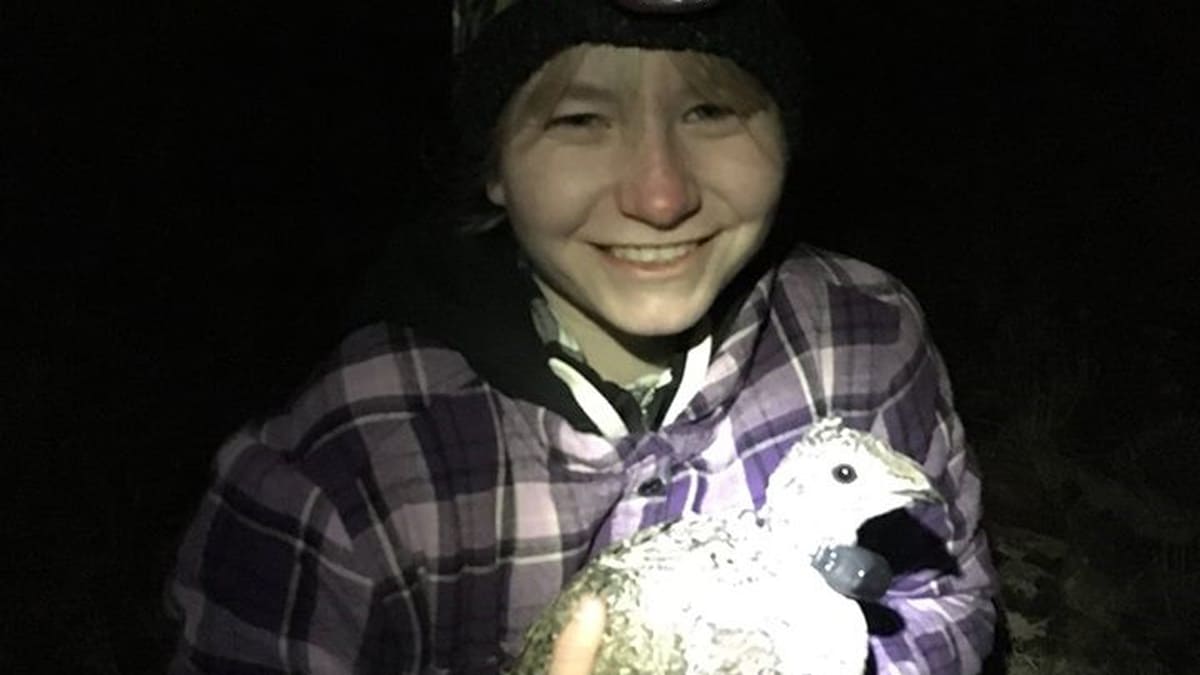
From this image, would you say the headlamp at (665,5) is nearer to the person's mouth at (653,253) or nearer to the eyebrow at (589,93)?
the eyebrow at (589,93)

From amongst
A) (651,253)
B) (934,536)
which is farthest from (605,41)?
(934,536)

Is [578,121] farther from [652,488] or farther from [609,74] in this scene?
[652,488]

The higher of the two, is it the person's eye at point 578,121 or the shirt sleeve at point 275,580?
the person's eye at point 578,121

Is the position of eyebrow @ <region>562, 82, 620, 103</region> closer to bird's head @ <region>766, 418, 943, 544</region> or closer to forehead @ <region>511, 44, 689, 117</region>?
forehead @ <region>511, 44, 689, 117</region>

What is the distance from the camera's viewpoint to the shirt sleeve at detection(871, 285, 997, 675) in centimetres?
212

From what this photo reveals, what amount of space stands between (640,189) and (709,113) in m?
0.14

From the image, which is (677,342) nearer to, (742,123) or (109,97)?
(742,123)

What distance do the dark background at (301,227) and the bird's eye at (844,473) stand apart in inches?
79.2

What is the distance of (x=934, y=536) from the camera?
2.22m

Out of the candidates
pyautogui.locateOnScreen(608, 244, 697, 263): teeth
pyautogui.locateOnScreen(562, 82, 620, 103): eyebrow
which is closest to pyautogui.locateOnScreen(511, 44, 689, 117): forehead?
pyautogui.locateOnScreen(562, 82, 620, 103): eyebrow

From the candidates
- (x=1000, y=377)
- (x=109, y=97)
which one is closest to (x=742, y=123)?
(x=1000, y=377)

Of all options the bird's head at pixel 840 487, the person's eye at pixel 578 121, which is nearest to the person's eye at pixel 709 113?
the person's eye at pixel 578 121

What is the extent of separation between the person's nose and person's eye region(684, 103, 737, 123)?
46 millimetres

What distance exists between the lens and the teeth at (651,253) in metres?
1.89
